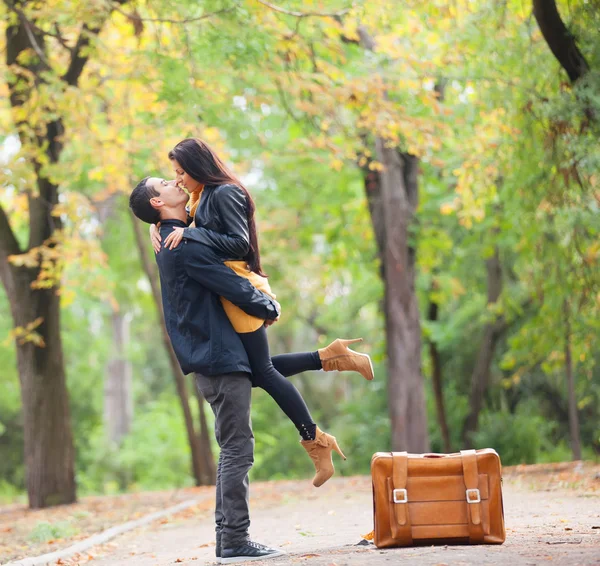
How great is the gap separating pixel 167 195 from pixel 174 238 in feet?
1.30

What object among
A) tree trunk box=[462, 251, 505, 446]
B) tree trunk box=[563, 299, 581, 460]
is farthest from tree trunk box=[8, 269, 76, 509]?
tree trunk box=[462, 251, 505, 446]

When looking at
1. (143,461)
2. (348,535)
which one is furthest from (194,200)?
(143,461)

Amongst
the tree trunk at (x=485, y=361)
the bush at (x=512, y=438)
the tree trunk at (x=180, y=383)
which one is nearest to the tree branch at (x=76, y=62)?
the tree trunk at (x=180, y=383)

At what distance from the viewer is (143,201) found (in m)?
5.50

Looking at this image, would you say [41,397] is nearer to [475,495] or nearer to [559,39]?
[559,39]

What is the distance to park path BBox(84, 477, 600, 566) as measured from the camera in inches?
180

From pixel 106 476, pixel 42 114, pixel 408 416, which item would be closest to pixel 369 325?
pixel 106 476

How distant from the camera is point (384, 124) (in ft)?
36.9

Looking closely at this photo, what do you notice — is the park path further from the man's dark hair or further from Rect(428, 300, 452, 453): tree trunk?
Rect(428, 300, 452, 453): tree trunk

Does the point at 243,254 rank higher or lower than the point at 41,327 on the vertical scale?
lower

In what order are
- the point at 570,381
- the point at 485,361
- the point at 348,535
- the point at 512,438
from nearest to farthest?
the point at 348,535 → the point at 570,381 → the point at 485,361 → the point at 512,438

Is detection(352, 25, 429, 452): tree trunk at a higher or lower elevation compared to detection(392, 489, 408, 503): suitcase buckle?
higher

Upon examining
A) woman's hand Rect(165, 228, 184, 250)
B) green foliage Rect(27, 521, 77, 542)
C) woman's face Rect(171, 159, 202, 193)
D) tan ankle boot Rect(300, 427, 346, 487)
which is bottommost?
green foliage Rect(27, 521, 77, 542)

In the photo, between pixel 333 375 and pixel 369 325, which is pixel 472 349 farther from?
pixel 333 375
